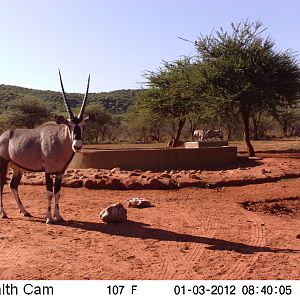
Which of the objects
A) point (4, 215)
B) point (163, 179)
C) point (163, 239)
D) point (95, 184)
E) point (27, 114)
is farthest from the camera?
point (27, 114)

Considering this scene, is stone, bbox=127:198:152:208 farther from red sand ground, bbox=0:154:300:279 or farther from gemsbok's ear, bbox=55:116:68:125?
gemsbok's ear, bbox=55:116:68:125

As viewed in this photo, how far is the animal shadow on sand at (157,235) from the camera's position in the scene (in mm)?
7363

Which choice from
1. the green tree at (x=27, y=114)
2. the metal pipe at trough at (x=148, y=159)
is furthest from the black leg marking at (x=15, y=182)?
the green tree at (x=27, y=114)

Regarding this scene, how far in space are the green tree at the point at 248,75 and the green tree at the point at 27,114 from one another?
80.8 feet

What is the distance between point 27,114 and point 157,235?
1502 inches

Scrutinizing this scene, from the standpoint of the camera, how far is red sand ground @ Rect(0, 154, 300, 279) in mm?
6262

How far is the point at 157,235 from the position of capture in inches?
326

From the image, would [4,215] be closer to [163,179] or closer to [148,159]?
[163,179]

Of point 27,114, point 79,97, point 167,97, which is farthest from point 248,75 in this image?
point 79,97

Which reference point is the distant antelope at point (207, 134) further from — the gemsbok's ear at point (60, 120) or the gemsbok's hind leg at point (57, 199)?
the gemsbok's ear at point (60, 120)

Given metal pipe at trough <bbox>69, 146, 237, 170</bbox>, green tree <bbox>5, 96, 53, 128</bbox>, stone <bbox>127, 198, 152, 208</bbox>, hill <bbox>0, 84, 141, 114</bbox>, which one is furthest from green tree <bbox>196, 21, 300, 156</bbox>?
hill <bbox>0, 84, 141, 114</bbox>

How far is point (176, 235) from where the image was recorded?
8266 millimetres

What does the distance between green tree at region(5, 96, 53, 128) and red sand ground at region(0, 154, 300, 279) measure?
107ft

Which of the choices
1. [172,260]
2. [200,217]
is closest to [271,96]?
[200,217]
